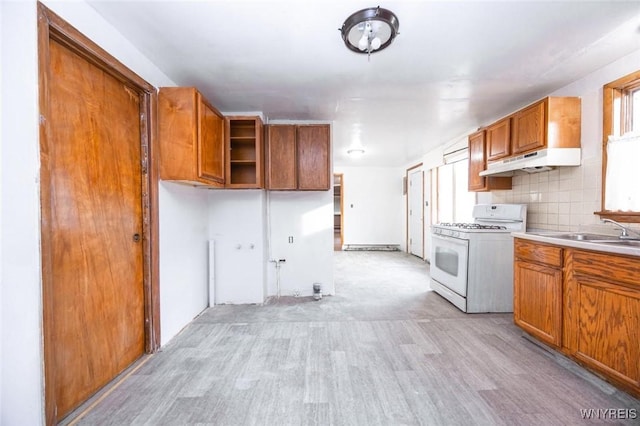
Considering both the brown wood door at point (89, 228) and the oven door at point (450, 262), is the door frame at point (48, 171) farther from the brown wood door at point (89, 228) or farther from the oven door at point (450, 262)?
the oven door at point (450, 262)

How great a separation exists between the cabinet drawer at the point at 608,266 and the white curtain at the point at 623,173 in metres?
0.69

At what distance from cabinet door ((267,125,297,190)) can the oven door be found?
2016mm

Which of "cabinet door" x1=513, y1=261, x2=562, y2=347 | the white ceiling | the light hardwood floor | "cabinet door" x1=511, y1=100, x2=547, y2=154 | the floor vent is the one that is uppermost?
the white ceiling

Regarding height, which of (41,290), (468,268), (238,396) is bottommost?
(238,396)

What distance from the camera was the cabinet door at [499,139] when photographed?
280cm

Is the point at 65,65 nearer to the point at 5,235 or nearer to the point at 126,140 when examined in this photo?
the point at 126,140

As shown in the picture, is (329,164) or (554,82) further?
(329,164)

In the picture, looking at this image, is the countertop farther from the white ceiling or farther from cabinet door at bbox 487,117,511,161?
the white ceiling

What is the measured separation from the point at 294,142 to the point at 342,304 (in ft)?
6.69

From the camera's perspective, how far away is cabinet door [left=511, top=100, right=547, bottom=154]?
2398 mm

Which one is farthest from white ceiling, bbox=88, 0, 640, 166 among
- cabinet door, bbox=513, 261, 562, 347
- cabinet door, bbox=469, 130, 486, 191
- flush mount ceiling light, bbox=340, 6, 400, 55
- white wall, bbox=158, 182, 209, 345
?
cabinet door, bbox=513, 261, 562, 347

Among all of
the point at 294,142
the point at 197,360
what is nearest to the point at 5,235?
the point at 197,360

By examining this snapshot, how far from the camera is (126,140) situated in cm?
190

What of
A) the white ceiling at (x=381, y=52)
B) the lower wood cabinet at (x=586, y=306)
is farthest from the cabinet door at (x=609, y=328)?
the white ceiling at (x=381, y=52)
